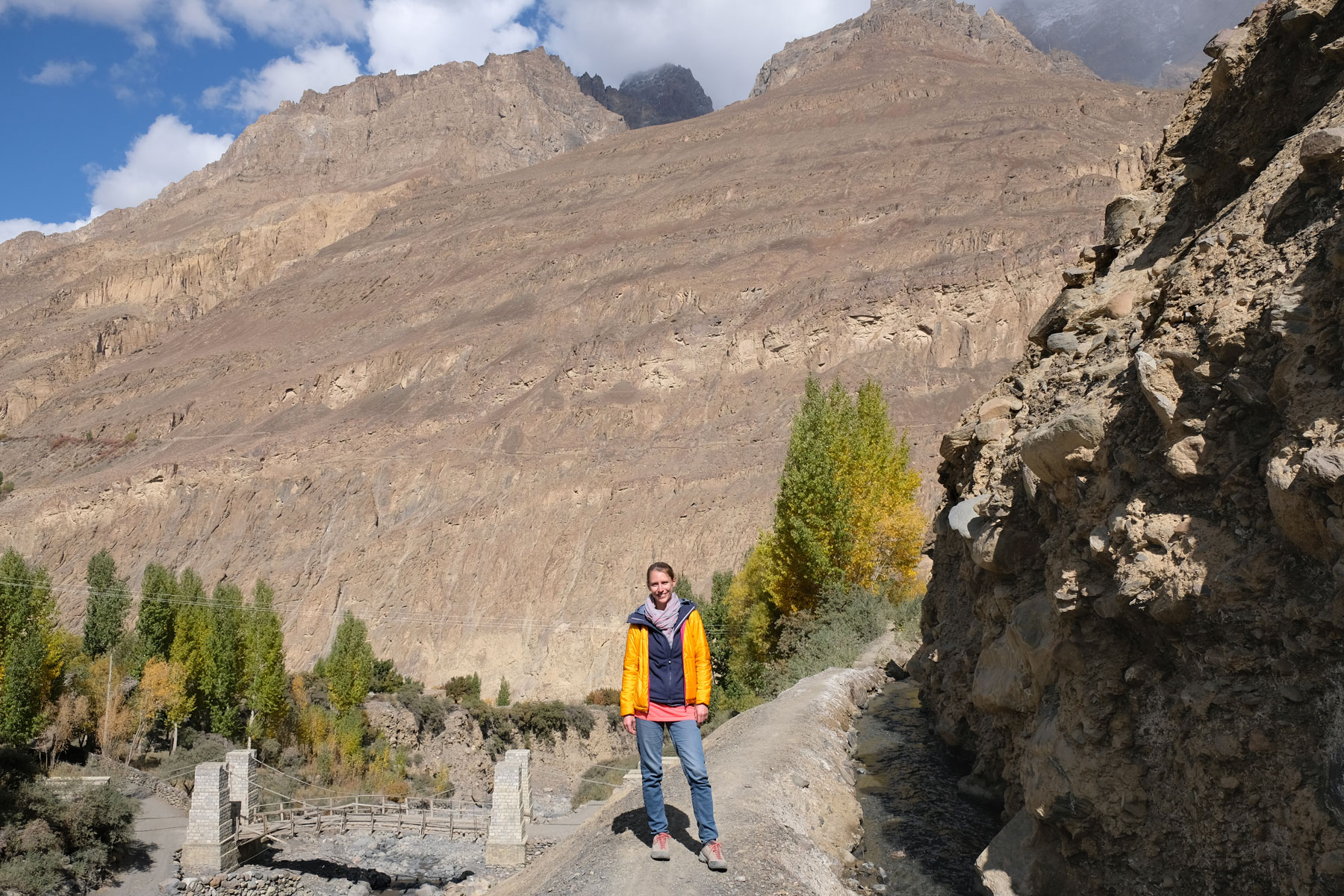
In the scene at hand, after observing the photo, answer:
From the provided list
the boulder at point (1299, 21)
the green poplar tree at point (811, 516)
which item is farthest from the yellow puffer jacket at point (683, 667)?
the green poplar tree at point (811, 516)

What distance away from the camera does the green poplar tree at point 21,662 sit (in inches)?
1206

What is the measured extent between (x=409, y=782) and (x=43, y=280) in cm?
12178

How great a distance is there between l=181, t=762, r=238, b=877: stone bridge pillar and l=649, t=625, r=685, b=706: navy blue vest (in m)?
23.0

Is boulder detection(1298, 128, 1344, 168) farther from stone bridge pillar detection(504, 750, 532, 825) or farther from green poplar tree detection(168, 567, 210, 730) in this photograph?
green poplar tree detection(168, 567, 210, 730)

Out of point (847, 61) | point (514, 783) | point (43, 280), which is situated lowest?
point (514, 783)

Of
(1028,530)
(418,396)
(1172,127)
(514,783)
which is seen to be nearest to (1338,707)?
(1028,530)

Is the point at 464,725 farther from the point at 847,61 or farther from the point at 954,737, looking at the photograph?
the point at 847,61

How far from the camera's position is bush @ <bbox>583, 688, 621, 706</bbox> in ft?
171

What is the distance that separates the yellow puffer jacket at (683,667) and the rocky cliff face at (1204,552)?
2.33m

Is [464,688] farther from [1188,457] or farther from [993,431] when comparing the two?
[1188,457]

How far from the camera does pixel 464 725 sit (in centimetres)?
4806

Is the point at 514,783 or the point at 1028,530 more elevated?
the point at 1028,530

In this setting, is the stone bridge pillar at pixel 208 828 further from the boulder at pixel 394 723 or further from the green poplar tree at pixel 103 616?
the green poplar tree at pixel 103 616

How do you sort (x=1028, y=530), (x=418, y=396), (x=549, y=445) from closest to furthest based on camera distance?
(x=1028, y=530)
(x=549, y=445)
(x=418, y=396)
